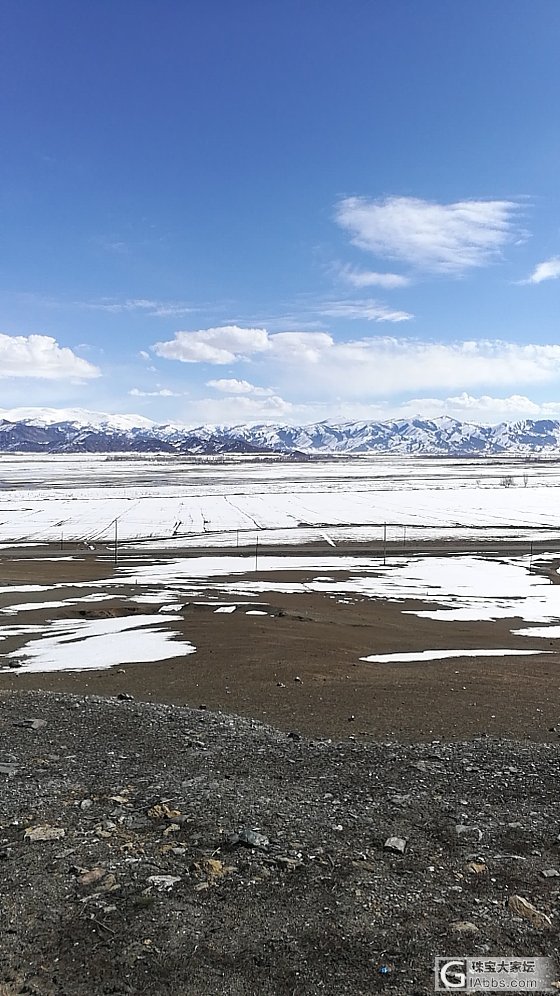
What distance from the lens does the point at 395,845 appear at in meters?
7.61

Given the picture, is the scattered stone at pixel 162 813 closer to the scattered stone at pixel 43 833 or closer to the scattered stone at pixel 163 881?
the scattered stone at pixel 43 833

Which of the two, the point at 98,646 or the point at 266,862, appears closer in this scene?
the point at 266,862

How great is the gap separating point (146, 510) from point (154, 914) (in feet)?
254

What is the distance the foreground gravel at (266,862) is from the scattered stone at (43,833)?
0.10ft

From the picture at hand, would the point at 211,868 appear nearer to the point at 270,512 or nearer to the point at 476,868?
the point at 476,868

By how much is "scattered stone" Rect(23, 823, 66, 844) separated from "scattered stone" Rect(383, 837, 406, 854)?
3.83 metres

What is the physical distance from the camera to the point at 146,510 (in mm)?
82438

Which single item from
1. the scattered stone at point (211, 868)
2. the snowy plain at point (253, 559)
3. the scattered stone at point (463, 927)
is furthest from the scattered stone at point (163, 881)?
the snowy plain at point (253, 559)

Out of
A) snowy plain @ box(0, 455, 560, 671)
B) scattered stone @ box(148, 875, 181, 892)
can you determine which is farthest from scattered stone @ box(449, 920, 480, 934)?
snowy plain @ box(0, 455, 560, 671)

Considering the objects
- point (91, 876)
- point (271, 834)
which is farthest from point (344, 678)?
point (91, 876)

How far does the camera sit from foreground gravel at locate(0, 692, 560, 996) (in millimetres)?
5801

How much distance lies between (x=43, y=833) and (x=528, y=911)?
17.9ft

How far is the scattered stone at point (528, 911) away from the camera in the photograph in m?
6.25

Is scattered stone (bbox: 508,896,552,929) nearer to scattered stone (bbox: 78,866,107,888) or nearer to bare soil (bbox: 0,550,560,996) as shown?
bare soil (bbox: 0,550,560,996)
